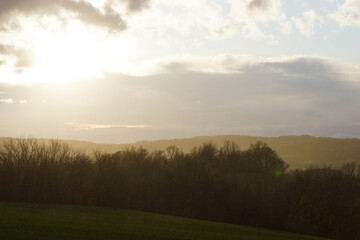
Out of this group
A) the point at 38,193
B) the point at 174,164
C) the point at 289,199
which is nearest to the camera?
the point at 38,193

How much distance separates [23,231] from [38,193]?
33943mm

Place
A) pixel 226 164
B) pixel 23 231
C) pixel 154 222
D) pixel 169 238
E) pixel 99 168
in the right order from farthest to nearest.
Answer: pixel 226 164, pixel 99 168, pixel 154 222, pixel 169 238, pixel 23 231

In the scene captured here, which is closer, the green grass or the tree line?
the green grass

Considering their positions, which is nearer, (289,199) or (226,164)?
(289,199)

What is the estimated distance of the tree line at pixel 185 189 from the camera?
61.9m

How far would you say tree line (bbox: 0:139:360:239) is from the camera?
6194 centimetres

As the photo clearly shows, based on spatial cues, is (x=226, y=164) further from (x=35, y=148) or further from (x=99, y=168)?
(x=35, y=148)

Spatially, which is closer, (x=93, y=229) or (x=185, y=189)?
(x=93, y=229)

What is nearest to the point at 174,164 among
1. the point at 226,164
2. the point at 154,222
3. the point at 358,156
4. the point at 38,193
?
the point at 226,164

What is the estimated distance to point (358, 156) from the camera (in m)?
166

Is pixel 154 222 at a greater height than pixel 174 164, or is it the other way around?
pixel 174 164

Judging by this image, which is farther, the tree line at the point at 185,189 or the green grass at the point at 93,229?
the tree line at the point at 185,189

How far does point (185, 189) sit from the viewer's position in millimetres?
70625

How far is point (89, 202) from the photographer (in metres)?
65.0
